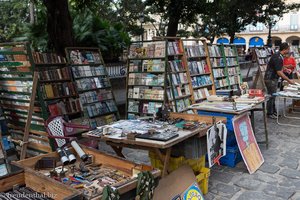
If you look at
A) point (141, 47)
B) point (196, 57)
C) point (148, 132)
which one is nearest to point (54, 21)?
point (141, 47)

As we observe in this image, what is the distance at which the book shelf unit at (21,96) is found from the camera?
475 centimetres

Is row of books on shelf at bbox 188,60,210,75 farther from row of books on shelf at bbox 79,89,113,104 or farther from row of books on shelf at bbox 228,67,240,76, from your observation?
row of books on shelf at bbox 79,89,113,104

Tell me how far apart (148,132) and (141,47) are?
3470 millimetres

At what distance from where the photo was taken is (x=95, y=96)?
627 centimetres

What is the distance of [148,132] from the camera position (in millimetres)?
3301

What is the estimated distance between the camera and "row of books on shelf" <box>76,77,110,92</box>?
5957 mm

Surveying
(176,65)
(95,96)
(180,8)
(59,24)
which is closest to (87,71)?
(95,96)

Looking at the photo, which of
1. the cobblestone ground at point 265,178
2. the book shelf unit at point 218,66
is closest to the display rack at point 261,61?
the book shelf unit at point 218,66

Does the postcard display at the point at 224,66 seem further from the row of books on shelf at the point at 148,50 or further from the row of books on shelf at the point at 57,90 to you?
the row of books on shelf at the point at 57,90

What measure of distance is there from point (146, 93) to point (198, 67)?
5.42 feet

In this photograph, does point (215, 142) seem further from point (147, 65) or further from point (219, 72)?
point (219, 72)

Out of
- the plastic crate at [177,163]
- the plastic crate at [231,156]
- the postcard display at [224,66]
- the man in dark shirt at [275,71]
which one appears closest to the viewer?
the plastic crate at [177,163]

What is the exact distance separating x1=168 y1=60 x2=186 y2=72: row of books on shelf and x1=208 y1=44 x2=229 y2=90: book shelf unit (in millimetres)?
1487

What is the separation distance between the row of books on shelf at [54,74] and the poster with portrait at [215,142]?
3067 mm
